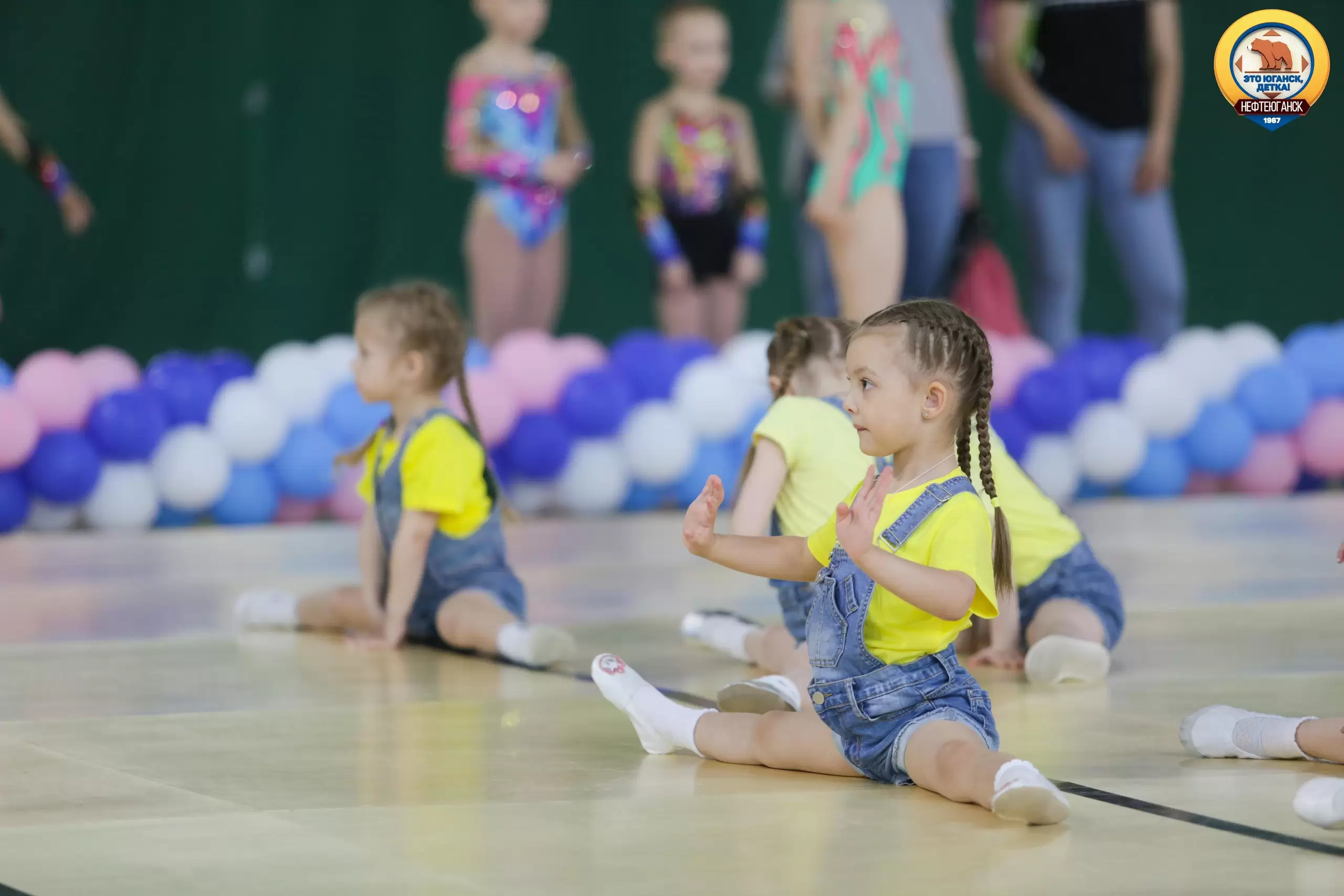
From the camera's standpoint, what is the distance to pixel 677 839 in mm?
2562

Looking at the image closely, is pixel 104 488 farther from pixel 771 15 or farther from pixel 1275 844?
pixel 771 15

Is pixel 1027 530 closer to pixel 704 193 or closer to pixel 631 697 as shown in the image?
pixel 631 697

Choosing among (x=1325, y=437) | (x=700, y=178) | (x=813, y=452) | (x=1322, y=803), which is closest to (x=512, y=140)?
(x=700, y=178)

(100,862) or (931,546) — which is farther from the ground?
(931,546)

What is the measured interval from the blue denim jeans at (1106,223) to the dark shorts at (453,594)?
4.12m

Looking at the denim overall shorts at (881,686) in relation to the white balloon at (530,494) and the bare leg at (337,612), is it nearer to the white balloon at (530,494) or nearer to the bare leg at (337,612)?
the bare leg at (337,612)

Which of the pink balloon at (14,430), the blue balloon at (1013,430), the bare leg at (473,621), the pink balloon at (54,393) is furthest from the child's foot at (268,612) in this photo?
the blue balloon at (1013,430)

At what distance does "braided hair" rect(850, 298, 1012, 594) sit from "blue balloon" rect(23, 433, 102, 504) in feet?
11.8

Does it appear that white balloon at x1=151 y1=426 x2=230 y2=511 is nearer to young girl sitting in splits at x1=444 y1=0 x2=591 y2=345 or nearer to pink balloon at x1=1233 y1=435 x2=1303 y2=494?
young girl sitting in splits at x1=444 y1=0 x2=591 y2=345

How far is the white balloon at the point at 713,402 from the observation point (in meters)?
6.69

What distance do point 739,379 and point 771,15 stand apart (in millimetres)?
4702

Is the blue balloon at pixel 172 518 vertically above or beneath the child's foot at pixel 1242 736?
beneath

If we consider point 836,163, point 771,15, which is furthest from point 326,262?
point 836,163

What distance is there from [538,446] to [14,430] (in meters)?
1.72
